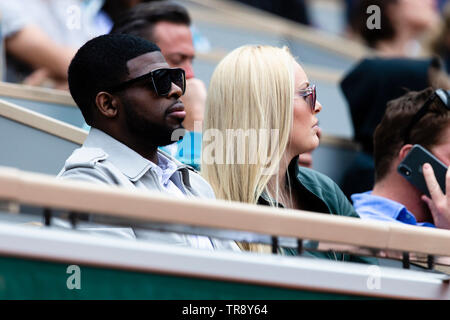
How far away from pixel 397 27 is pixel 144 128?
380 cm

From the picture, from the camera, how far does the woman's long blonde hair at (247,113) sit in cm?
306

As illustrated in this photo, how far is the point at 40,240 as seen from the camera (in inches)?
77.5

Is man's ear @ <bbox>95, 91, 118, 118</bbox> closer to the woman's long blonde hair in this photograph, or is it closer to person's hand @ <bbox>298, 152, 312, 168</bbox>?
the woman's long blonde hair

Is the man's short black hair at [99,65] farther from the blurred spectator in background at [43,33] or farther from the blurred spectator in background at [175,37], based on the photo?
the blurred spectator in background at [43,33]

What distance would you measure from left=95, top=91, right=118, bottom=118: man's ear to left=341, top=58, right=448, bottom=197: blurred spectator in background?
2118 mm

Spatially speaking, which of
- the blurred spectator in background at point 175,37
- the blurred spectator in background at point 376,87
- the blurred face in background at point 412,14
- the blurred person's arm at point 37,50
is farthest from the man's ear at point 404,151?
the blurred face in background at point 412,14

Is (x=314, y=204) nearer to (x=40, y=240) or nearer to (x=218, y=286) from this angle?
(x=218, y=286)

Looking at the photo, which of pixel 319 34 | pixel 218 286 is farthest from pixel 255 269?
pixel 319 34

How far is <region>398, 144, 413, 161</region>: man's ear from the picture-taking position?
3623 mm

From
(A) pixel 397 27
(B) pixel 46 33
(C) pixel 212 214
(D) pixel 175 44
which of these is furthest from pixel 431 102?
(A) pixel 397 27

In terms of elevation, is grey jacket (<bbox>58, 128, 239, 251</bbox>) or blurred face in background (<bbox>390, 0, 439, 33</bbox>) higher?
blurred face in background (<bbox>390, 0, 439, 33</bbox>)

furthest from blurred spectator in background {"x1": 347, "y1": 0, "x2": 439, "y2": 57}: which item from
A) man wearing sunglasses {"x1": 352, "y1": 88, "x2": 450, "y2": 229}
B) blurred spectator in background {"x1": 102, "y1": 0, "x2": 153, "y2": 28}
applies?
man wearing sunglasses {"x1": 352, "y1": 88, "x2": 450, "y2": 229}

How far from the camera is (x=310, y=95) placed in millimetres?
3215

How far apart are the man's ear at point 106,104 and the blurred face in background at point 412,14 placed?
375cm
